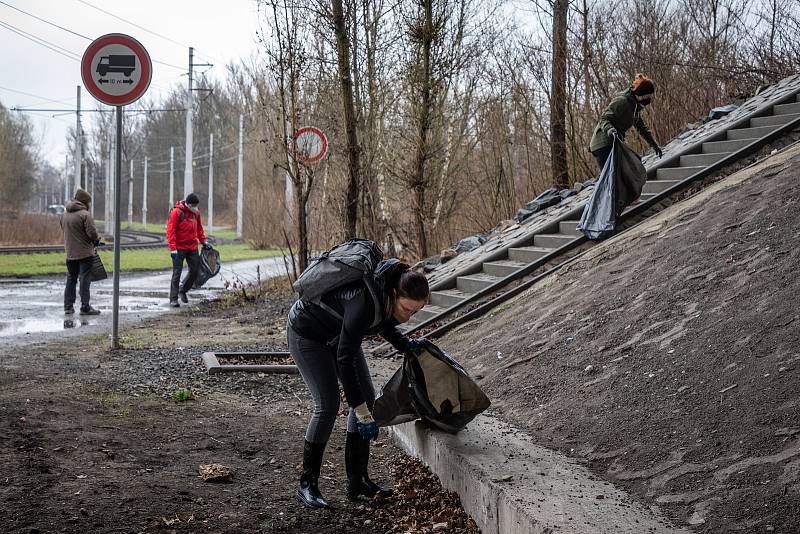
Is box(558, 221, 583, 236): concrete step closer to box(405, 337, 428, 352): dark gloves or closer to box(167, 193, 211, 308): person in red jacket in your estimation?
box(405, 337, 428, 352): dark gloves

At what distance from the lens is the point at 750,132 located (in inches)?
435

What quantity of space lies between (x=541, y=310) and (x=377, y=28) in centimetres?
1120

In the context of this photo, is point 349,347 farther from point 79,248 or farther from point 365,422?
point 79,248

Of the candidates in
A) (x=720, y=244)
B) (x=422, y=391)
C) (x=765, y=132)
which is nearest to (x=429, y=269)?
(x=765, y=132)

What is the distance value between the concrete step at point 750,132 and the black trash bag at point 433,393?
769 cm

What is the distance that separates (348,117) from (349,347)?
8962 mm

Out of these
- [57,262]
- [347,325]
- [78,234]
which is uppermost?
[78,234]

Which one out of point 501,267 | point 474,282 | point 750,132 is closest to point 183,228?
point 474,282

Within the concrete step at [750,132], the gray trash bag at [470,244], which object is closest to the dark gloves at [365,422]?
the concrete step at [750,132]

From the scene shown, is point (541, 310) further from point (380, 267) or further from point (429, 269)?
point (429, 269)

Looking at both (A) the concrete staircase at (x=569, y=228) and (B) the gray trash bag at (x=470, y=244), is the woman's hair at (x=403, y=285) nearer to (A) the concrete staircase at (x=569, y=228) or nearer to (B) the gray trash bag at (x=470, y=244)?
(A) the concrete staircase at (x=569, y=228)

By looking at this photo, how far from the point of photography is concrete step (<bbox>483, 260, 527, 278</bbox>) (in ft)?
32.7

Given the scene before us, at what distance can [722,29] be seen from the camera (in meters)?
17.3

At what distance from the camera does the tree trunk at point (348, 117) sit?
1226 centimetres
